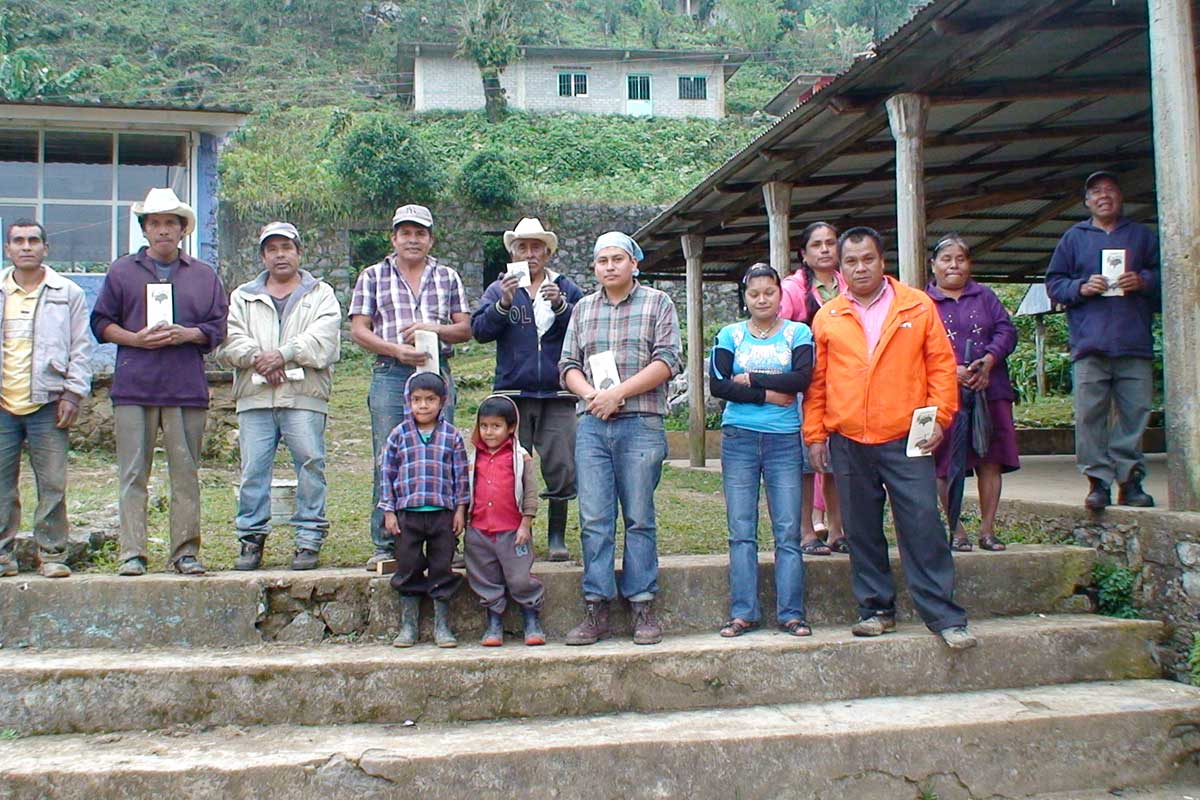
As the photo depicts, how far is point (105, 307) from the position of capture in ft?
15.0

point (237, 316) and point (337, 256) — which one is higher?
point (337, 256)

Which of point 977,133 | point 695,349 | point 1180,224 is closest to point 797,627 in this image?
point 1180,224

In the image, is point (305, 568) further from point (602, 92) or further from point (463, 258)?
point (602, 92)

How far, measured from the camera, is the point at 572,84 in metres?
34.3

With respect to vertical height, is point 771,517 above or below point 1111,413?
below

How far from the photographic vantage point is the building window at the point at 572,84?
1347 inches

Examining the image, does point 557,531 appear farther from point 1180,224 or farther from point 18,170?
point 18,170

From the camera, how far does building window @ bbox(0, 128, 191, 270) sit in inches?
465

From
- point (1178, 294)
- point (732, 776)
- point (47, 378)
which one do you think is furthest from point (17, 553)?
point (1178, 294)

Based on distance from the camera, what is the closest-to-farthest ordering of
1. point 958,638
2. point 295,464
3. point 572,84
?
1. point 958,638
2. point 295,464
3. point 572,84

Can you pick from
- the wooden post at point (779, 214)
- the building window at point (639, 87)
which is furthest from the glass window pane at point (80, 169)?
the building window at point (639, 87)

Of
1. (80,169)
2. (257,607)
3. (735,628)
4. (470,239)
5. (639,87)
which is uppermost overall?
(639,87)

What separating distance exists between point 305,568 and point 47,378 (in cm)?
155

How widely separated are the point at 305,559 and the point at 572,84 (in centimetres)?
3218
